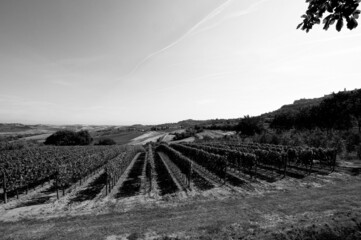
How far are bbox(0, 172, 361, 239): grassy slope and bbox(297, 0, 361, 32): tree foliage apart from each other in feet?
21.4

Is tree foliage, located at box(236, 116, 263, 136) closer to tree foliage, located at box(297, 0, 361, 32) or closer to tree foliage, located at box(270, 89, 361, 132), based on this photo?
tree foliage, located at box(270, 89, 361, 132)

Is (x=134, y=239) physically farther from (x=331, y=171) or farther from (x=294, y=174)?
(x=331, y=171)

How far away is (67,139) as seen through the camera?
285 feet

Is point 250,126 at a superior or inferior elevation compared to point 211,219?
superior

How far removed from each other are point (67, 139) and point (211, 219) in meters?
92.5

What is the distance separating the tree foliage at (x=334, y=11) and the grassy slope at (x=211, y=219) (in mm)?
6528

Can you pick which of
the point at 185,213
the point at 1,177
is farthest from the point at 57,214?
the point at 1,177

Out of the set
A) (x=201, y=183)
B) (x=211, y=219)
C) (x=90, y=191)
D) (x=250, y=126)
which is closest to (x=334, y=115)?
(x=250, y=126)

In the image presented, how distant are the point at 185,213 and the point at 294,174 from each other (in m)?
14.8

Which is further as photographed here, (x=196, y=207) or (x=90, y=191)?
(x=90, y=191)

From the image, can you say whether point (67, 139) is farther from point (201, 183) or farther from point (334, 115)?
point (334, 115)

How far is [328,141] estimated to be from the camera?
33.8m

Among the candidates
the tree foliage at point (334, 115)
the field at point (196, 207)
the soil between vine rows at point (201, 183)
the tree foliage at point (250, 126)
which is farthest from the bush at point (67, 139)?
the tree foliage at point (334, 115)

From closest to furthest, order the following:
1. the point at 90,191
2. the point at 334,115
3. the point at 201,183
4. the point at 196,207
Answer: the point at 196,207 → the point at 90,191 → the point at 201,183 → the point at 334,115
